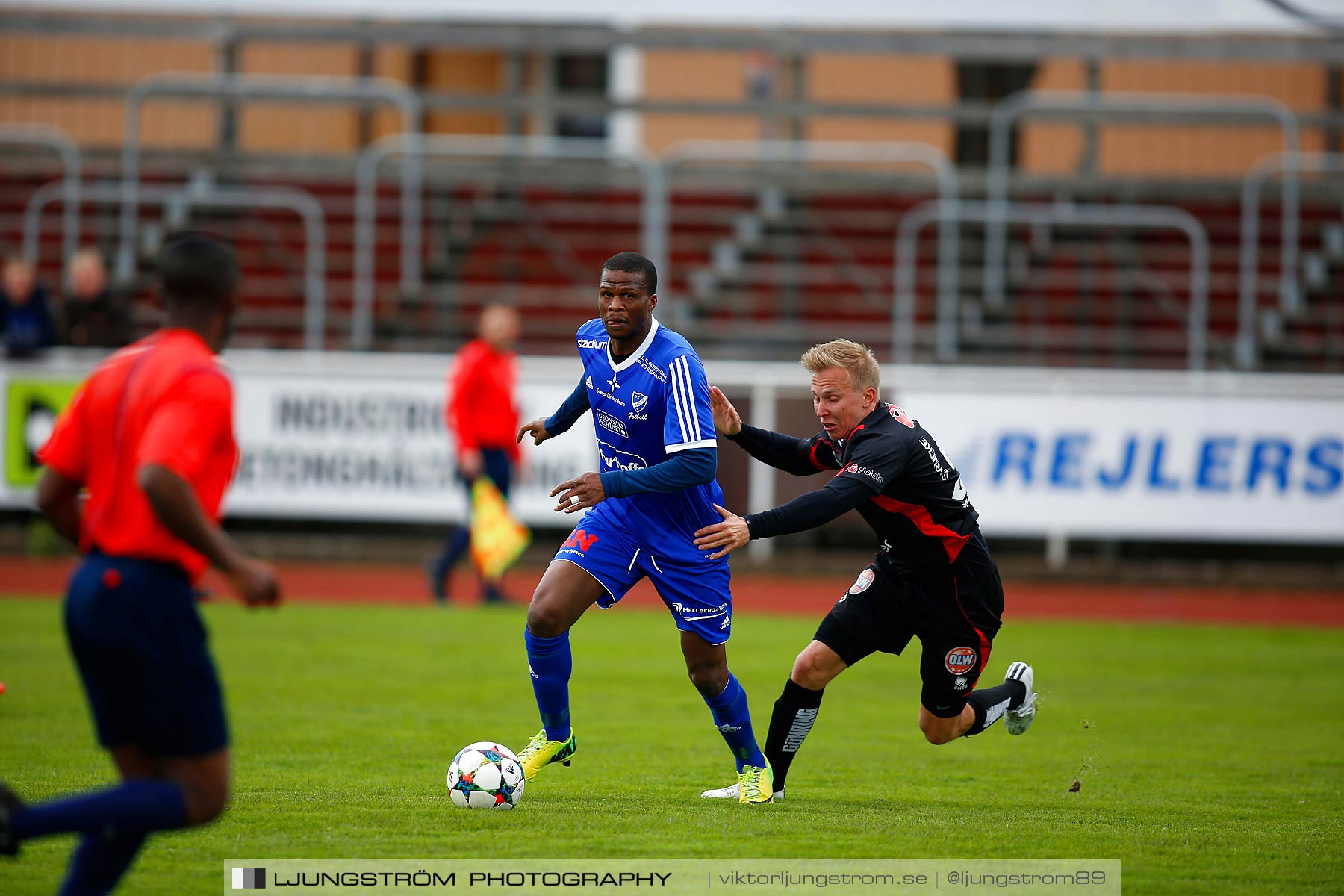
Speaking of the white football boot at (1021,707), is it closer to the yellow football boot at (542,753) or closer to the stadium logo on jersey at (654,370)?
the yellow football boot at (542,753)

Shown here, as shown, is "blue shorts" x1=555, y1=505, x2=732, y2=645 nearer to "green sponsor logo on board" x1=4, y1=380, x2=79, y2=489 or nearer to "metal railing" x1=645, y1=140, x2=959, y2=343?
"green sponsor logo on board" x1=4, y1=380, x2=79, y2=489

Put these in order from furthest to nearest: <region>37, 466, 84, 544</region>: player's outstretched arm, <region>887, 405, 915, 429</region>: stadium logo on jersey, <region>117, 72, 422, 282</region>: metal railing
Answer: <region>117, 72, 422, 282</region>: metal railing, <region>887, 405, 915, 429</region>: stadium logo on jersey, <region>37, 466, 84, 544</region>: player's outstretched arm

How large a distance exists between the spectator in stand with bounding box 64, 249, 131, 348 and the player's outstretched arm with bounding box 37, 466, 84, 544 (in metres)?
13.0

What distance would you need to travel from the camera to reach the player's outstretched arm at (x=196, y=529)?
161 inches

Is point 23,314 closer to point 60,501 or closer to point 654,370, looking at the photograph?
point 654,370

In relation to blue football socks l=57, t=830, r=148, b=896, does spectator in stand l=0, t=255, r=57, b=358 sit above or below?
above

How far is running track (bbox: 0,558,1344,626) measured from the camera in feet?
47.8

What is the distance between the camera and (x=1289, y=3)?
15953 mm

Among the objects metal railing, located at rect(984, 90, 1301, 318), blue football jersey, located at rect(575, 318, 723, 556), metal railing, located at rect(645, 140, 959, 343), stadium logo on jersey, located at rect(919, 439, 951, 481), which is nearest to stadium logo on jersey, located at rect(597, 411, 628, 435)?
blue football jersey, located at rect(575, 318, 723, 556)

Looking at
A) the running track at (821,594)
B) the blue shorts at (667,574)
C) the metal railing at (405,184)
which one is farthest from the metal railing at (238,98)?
the blue shorts at (667,574)

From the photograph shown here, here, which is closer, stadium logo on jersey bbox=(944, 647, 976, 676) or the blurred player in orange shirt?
the blurred player in orange shirt

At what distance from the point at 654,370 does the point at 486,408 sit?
7.02m

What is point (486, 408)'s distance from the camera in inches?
527

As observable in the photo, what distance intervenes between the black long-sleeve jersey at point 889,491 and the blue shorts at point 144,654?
2.37 m
